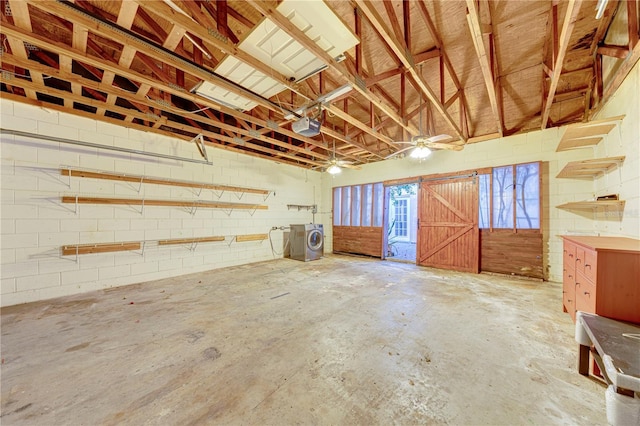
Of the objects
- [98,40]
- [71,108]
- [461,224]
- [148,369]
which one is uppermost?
[98,40]

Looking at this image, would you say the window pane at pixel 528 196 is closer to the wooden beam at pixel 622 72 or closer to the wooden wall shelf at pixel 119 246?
the wooden beam at pixel 622 72

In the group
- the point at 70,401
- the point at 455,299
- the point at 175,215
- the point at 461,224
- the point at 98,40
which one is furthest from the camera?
the point at 461,224

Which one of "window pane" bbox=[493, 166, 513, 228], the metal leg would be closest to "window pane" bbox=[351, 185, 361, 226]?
"window pane" bbox=[493, 166, 513, 228]

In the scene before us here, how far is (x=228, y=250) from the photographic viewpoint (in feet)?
18.6

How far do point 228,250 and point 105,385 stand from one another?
408 cm

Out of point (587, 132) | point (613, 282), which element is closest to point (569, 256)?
point (613, 282)

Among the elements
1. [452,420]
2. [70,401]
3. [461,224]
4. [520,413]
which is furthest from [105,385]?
[461,224]

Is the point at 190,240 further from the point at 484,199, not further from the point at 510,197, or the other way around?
the point at 510,197

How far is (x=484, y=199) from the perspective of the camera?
497 cm

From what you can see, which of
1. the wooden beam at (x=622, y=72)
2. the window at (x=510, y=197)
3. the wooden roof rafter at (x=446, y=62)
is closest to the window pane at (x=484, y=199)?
the window at (x=510, y=197)

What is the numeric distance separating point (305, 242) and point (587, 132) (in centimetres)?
551

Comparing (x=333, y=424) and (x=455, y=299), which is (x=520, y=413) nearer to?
(x=333, y=424)

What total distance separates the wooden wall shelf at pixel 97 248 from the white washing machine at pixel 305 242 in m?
3.59

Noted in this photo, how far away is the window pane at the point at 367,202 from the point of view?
702cm
